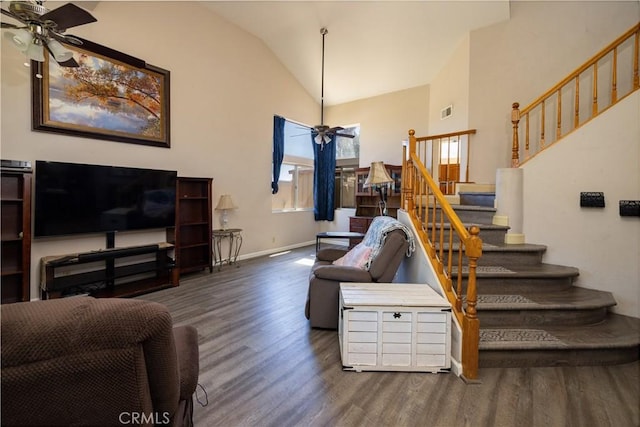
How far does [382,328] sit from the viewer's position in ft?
6.70

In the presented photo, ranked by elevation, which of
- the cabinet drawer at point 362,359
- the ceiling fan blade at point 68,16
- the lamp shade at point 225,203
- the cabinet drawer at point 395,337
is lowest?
the cabinet drawer at point 362,359

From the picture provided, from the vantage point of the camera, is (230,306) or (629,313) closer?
(629,313)

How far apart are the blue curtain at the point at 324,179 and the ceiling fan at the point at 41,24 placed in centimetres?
539

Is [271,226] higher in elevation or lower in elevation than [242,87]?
lower

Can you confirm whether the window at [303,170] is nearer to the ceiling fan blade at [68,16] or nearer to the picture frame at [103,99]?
the picture frame at [103,99]

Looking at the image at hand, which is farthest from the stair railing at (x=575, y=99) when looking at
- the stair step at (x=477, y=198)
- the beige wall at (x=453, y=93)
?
the beige wall at (x=453, y=93)

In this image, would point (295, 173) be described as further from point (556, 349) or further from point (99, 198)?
point (556, 349)

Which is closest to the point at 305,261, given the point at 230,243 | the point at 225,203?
the point at 230,243

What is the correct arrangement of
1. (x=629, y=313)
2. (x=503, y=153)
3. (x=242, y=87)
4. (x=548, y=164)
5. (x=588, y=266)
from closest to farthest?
(x=629, y=313)
(x=588, y=266)
(x=548, y=164)
(x=503, y=153)
(x=242, y=87)

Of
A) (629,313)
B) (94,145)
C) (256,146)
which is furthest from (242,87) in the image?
(629,313)

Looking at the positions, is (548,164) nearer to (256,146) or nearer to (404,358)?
(404,358)

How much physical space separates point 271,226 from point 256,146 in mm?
1759

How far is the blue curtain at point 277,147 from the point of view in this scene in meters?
6.04

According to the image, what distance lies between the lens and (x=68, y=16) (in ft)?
6.46
